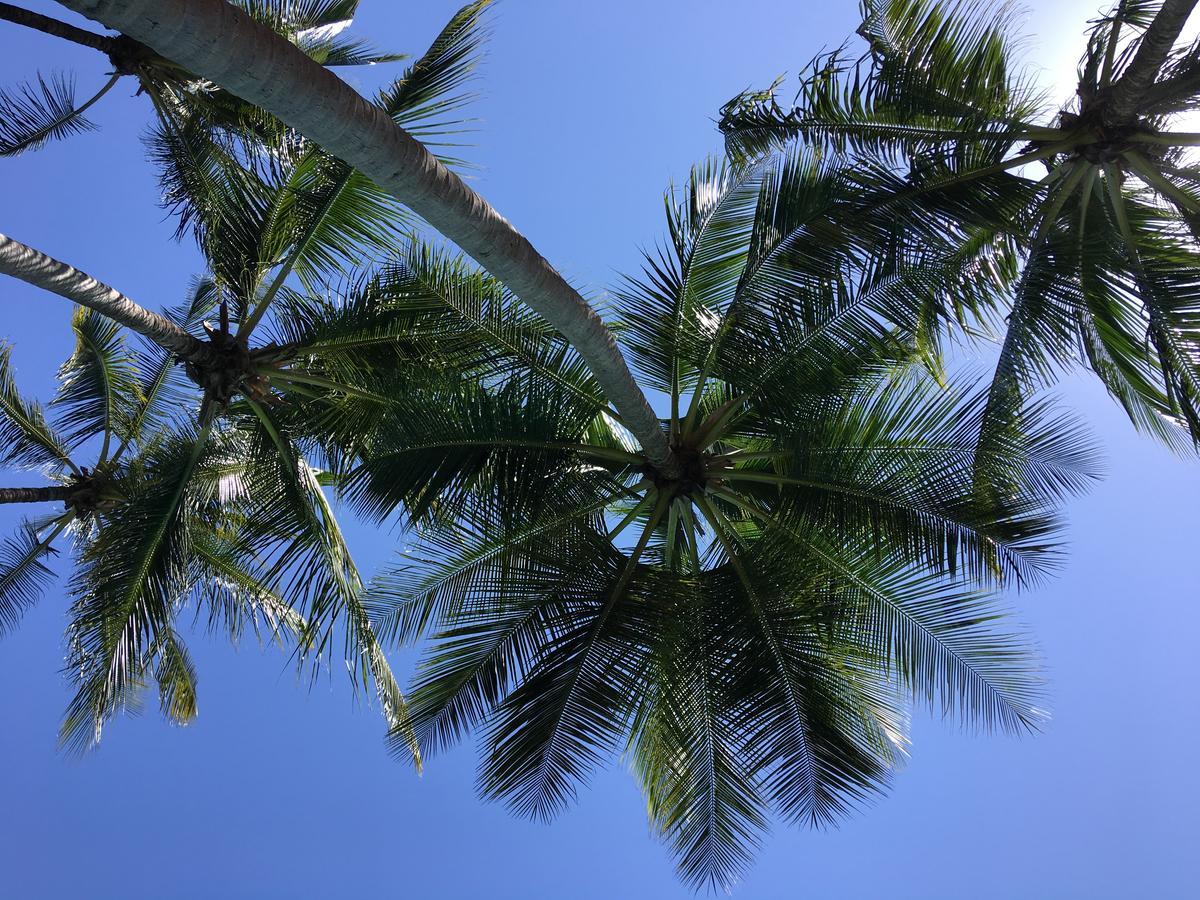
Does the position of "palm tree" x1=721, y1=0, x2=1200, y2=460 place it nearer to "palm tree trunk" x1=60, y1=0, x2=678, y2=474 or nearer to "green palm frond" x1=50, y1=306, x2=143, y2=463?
"palm tree trunk" x1=60, y1=0, x2=678, y2=474

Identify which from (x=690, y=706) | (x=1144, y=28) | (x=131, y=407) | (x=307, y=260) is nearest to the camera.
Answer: (x=1144, y=28)

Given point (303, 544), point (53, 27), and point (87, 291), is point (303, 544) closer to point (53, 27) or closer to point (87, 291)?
point (87, 291)

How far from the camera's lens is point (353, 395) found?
383 inches

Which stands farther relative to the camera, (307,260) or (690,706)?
(307,260)

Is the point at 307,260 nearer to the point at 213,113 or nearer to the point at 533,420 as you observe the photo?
the point at 213,113

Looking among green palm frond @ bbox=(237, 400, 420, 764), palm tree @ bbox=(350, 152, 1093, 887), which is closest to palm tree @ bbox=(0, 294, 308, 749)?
green palm frond @ bbox=(237, 400, 420, 764)

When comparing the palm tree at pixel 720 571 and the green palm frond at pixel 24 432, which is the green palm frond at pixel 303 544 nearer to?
the palm tree at pixel 720 571

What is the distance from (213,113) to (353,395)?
12.3ft

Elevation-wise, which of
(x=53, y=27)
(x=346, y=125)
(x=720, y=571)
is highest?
(x=53, y=27)

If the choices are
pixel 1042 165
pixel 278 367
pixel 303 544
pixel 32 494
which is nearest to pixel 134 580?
pixel 303 544

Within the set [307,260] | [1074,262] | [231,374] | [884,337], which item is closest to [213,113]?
[307,260]

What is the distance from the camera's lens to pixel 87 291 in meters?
8.33

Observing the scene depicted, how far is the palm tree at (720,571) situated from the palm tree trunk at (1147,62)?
7.01 feet

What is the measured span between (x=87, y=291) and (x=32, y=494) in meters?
4.90
